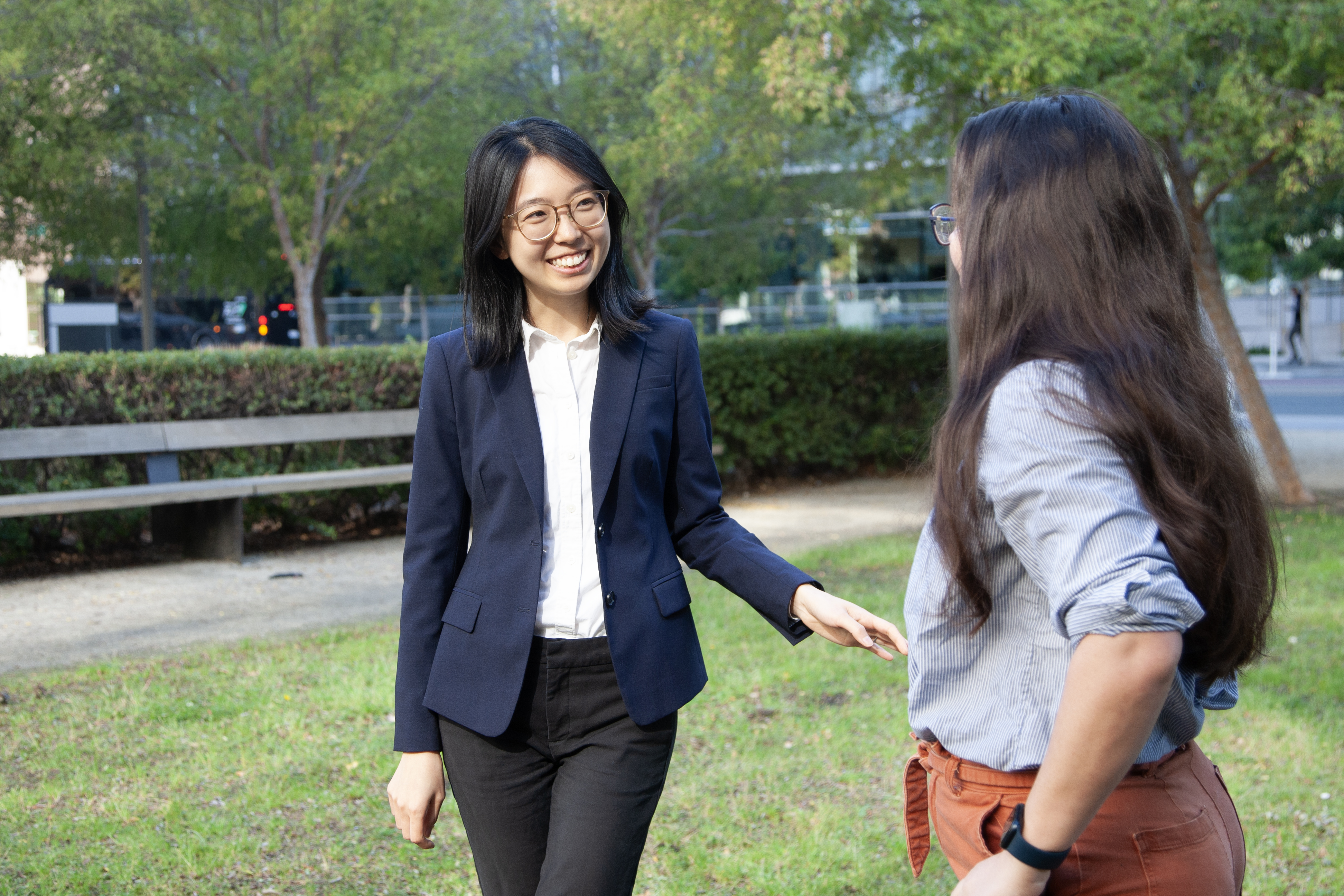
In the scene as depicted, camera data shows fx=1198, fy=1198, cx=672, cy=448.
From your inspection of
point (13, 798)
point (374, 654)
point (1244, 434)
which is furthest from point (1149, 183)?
point (374, 654)

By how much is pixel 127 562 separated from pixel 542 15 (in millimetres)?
20999

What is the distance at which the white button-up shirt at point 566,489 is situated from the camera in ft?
6.88

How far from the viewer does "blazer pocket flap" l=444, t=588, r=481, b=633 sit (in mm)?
2078

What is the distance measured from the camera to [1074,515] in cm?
133

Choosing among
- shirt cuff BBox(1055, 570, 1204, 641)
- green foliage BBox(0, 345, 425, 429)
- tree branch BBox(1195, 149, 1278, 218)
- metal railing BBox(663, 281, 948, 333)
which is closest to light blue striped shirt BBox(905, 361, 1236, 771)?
shirt cuff BBox(1055, 570, 1204, 641)

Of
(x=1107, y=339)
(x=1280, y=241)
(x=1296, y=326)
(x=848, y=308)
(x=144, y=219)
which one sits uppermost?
(x=1280, y=241)

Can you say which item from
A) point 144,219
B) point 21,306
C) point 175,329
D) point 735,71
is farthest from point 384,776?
point 175,329

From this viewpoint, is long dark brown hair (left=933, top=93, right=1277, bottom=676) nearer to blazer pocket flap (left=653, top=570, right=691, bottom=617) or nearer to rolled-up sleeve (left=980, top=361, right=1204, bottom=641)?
rolled-up sleeve (left=980, top=361, right=1204, bottom=641)

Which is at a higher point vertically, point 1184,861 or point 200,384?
point 200,384

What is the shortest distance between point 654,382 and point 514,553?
41cm

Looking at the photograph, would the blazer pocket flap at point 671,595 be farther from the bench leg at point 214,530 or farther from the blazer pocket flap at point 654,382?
the bench leg at point 214,530

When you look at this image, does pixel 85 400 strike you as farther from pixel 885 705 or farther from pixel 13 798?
pixel 885 705

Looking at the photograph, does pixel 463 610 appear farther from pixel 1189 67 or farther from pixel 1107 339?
pixel 1189 67

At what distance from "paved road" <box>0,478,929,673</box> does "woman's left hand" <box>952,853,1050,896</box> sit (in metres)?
4.53
